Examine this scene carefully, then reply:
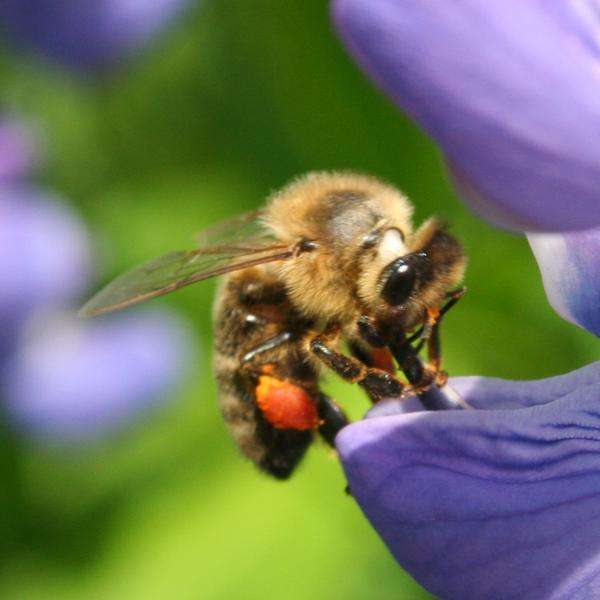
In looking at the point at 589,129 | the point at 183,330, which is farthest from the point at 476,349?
the point at 589,129

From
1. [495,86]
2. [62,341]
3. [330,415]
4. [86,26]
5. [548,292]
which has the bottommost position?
[62,341]

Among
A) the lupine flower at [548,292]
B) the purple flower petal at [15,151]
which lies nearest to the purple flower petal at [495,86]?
the lupine flower at [548,292]

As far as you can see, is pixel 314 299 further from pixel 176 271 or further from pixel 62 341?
pixel 62 341

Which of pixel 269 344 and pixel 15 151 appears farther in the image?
pixel 15 151

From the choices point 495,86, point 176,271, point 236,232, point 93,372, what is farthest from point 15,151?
point 495,86

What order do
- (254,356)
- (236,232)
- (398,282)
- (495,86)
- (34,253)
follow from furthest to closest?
(34,253) < (236,232) < (254,356) < (398,282) < (495,86)

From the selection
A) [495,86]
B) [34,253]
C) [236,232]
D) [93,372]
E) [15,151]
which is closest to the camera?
[495,86]

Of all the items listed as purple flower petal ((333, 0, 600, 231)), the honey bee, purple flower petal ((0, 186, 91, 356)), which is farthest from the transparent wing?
purple flower petal ((0, 186, 91, 356))

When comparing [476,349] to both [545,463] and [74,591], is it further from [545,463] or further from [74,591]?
[545,463]
